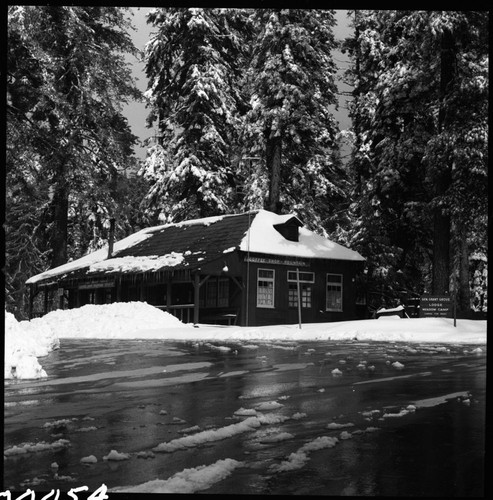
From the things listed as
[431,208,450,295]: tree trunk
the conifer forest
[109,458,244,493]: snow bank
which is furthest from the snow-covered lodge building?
[109,458,244,493]: snow bank

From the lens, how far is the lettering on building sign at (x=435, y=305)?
2748 cm

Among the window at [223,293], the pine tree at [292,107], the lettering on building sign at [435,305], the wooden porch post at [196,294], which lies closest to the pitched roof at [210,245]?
the wooden porch post at [196,294]

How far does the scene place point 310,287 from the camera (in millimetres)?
38531

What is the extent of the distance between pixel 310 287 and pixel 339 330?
11966 millimetres

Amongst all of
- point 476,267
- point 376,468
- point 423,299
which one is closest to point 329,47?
point 476,267

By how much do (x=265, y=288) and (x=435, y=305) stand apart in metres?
11.0

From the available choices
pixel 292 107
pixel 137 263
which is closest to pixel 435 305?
pixel 137 263

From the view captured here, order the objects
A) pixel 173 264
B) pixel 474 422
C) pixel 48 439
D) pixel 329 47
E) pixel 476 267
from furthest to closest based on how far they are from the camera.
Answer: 1. pixel 329 47
2. pixel 476 267
3. pixel 173 264
4. pixel 474 422
5. pixel 48 439

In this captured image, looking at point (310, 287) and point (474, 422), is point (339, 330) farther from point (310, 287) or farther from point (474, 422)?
point (474, 422)

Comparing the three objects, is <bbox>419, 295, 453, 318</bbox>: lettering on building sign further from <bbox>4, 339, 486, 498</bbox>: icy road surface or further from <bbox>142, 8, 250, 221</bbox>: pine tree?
<bbox>142, 8, 250, 221</bbox>: pine tree

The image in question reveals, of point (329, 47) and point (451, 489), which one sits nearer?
point (451, 489)

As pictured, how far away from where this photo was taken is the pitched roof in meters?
36.9

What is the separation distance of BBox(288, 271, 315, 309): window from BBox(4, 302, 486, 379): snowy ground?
7.31m

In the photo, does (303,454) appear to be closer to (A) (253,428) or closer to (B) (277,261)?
(A) (253,428)
